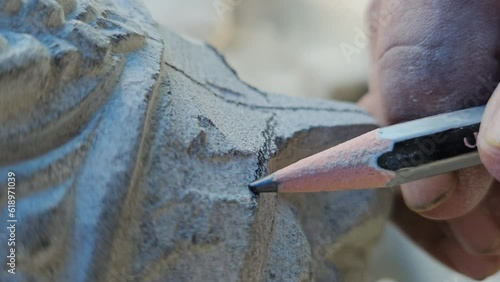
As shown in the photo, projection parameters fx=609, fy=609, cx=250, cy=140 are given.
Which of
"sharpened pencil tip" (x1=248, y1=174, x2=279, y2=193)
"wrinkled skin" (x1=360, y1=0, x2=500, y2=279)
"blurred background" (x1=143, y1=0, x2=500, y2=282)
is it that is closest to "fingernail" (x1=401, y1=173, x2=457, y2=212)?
"wrinkled skin" (x1=360, y1=0, x2=500, y2=279)

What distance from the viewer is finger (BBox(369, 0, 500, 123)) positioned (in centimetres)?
74

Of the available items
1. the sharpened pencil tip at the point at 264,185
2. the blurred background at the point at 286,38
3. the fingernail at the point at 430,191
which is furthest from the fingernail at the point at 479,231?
the blurred background at the point at 286,38

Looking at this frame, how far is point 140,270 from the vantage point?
55 cm

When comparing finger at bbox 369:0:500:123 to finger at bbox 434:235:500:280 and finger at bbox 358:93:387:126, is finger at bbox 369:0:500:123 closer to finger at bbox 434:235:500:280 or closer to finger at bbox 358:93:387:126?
finger at bbox 358:93:387:126

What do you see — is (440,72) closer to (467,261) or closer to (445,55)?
(445,55)

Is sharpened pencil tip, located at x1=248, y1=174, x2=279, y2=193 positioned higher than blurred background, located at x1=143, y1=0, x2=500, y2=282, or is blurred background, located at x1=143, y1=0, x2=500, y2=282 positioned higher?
blurred background, located at x1=143, y1=0, x2=500, y2=282

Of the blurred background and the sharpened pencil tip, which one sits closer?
the sharpened pencil tip

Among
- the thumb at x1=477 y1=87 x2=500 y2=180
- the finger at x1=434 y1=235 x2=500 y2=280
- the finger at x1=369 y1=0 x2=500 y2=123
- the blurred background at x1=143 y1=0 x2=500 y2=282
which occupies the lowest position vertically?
the finger at x1=434 y1=235 x2=500 y2=280

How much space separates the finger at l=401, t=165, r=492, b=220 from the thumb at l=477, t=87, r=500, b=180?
18cm

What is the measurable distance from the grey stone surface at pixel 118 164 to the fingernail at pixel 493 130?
0.73ft

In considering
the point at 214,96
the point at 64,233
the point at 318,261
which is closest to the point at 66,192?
the point at 64,233

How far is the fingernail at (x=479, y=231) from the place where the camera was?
91cm

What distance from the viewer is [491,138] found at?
0.59 meters

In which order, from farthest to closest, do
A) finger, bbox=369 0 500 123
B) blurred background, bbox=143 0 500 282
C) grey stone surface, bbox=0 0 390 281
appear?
blurred background, bbox=143 0 500 282 → finger, bbox=369 0 500 123 → grey stone surface, bbox=0 0 390 281
